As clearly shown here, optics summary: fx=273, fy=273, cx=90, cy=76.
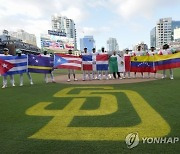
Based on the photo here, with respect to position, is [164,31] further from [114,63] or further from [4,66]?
[4,66]

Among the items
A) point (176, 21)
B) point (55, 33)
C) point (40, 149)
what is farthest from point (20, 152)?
point (176, 21)

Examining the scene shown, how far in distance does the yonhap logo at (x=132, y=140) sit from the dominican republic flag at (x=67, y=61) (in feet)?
39.9

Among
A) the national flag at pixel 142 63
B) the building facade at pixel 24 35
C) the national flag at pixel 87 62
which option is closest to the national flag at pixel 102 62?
the national flag at pixel 87 62

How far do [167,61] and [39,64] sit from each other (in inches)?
309

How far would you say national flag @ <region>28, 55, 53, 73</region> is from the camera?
16.6 meters

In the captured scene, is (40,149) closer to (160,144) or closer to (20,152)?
(20,152)

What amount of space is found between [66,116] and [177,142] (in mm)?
3061

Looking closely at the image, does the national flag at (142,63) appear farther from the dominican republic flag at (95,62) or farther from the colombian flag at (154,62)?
the dominican republic flag at (95,62)

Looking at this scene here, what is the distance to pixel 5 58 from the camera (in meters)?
15.8

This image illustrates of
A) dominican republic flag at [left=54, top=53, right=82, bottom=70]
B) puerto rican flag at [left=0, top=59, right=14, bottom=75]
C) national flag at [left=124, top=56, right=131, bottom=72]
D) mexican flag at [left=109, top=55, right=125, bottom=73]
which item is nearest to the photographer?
puerto rican flag at [left=0, top=59, right=14, bottom=75]

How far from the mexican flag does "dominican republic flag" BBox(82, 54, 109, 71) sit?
34 centimetres

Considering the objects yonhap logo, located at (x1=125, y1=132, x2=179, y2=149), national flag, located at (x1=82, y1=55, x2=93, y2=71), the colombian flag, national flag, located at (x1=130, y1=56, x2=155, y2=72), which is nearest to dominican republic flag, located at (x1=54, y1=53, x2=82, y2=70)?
national flag, located at (x1=82, y1=55, x2=93, y2=71)

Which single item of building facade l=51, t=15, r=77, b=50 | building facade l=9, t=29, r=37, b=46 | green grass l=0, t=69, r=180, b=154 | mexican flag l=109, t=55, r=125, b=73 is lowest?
green grass l=0, t=69, r=180, b=154

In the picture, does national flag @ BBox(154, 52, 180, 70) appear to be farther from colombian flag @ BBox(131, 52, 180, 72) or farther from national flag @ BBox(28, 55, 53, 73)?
national flag @ BBox(28, 55, 53, 73)
